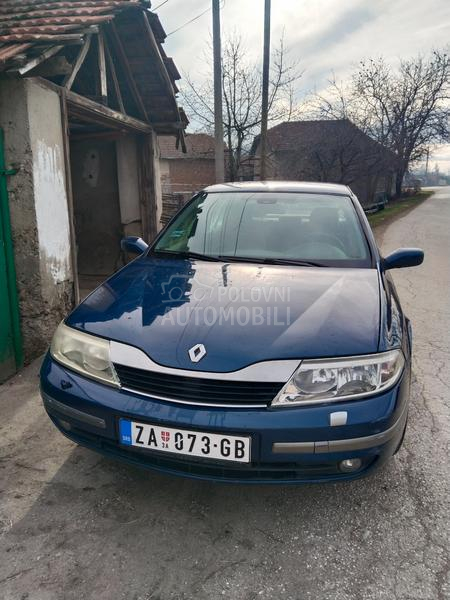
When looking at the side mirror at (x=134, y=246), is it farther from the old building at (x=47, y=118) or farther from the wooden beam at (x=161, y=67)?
the wooden beam at (x=161, y=67)

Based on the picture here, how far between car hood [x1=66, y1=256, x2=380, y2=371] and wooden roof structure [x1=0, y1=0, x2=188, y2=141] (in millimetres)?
2129

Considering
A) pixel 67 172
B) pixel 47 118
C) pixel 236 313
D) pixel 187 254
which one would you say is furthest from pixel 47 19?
pixel 236 313

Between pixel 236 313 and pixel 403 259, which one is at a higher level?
pixel 403 259

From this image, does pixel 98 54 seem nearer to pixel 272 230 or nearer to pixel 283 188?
pixel 283 188

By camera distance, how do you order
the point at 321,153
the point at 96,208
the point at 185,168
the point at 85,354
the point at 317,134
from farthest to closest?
the point at 185,168 → the point at 317,134 → the point at 321,153 → the point at 96,208 → the point at 85,354

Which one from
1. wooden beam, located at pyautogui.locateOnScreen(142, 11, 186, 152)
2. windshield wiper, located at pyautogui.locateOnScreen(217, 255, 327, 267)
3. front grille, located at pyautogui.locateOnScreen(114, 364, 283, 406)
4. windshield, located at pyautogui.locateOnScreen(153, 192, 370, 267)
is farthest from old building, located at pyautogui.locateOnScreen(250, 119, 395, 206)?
front grille, located at pyautogui.locateOnScreen(114, 364, 283, 406)

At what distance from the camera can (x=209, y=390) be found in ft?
6.37

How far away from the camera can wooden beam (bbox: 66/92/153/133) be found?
15.8 ft

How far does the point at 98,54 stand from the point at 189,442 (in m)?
4.98

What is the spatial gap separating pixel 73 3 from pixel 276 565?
5461 mm

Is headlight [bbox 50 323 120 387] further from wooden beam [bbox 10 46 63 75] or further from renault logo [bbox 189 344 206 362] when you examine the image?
wooden beam [bbox 10 46 63 75]

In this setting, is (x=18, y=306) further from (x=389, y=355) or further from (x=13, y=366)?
(x=389, y=355)

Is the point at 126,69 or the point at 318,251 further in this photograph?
the point at 126,69

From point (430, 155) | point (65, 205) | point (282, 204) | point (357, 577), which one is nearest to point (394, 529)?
point (357, 577)
